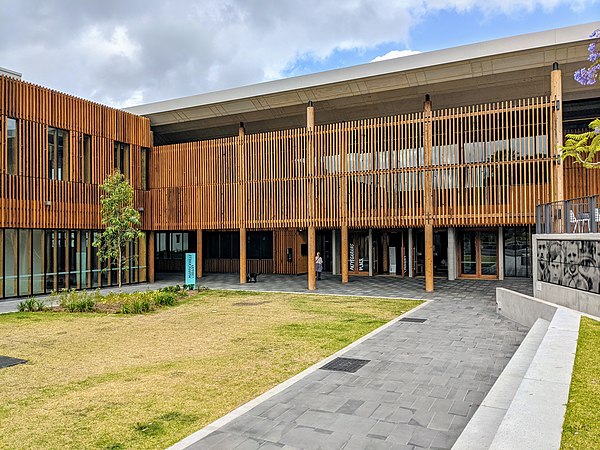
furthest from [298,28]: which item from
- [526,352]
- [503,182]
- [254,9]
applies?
[526,352]

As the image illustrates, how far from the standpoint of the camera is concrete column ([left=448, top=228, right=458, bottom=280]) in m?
23.0

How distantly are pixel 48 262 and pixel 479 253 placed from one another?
19.8 metres

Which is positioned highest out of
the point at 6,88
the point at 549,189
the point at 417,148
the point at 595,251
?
the point at 6,88

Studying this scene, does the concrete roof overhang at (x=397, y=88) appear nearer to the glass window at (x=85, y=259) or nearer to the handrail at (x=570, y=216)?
the handrail at (x=570, y=216)

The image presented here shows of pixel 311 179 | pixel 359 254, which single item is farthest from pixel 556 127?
pixel 359 254

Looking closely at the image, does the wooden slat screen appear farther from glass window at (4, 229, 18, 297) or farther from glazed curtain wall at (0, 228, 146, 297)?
glass window at (4, 229, 18, 297)

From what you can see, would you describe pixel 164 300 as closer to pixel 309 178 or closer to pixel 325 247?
pixel 309 178

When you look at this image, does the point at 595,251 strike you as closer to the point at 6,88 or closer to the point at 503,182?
the point at 503,182

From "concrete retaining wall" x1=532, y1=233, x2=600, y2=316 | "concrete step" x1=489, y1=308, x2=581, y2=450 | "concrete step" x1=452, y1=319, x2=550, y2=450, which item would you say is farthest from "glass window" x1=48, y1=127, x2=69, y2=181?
"concrete step" x1=489, y1=308, x2=581, y2=450

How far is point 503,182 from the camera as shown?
1708 centimetres

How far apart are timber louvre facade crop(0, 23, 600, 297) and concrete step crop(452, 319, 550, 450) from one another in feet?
37.0

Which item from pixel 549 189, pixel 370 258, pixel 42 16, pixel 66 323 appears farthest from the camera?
pixel 370 258

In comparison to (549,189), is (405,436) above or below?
below

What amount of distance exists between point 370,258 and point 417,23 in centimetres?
1277
